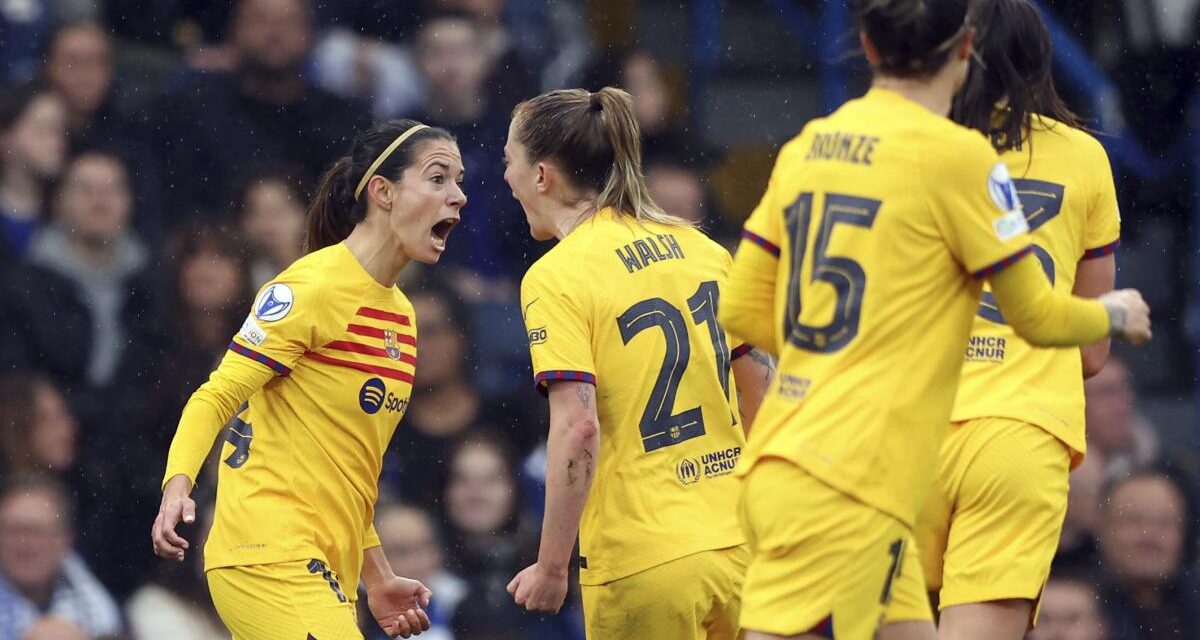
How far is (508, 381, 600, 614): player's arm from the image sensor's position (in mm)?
Result: 4297

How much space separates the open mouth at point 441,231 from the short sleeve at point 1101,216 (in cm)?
177

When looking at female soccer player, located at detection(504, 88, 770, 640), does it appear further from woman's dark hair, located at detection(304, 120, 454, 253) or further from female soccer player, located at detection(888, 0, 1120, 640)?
woman's dark hair, located at detection(304, 120, 454, 253)

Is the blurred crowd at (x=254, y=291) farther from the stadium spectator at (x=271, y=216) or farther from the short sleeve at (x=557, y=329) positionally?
the short sleeve at (x=557, y=329)

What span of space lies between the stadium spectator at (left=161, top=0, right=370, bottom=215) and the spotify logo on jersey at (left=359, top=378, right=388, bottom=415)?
118 inches

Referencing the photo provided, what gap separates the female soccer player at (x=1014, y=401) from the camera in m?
4.22

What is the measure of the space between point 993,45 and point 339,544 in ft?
6.99

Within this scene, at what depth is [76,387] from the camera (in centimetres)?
741

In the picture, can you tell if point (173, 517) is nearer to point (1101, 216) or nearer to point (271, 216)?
point (1101, 216)

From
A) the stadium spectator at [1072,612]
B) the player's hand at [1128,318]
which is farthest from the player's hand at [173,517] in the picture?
the stadium spectator at [1072,612]

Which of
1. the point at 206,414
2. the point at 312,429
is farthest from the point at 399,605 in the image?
the point at 206,414

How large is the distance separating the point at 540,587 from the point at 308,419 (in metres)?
0.82

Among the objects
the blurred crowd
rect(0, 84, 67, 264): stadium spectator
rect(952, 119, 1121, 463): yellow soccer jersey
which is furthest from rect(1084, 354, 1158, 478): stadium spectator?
rect(0, 84, 67, 264): stadium spectator

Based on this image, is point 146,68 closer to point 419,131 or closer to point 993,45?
point 419,131

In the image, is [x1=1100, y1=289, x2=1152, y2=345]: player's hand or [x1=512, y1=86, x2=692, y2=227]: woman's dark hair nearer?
[x1=1100, y1=289, x2=1152, y2=345]: player's hand
